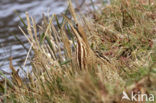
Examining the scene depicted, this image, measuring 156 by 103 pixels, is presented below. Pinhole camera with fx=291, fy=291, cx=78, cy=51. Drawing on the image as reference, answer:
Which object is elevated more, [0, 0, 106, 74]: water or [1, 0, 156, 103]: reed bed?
[0, 0, 106, 74]: water

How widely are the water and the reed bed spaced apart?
1.00m

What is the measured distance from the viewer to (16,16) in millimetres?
5484

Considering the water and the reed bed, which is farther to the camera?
the water

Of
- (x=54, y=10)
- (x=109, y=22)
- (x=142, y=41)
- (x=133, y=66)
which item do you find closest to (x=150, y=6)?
(x=109, y=22)

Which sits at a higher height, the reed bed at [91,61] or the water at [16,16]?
the water at [16,16]

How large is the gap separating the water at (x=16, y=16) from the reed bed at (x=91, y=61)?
100cm

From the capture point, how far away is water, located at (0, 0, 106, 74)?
13.1 ft

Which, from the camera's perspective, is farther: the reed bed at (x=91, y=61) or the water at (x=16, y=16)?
the water at (x=16, y=16)

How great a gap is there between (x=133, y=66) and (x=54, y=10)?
348cm

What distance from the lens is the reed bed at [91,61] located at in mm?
1518

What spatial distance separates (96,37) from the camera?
333 centimetres

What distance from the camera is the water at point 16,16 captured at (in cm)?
398

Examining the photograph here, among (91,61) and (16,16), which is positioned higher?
(16,16)

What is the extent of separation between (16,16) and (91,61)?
11.9ft
